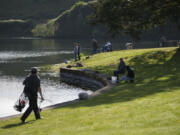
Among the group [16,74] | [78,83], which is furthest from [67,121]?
[16,74]

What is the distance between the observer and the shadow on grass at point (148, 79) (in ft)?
59.0

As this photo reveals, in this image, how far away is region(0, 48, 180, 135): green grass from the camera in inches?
432

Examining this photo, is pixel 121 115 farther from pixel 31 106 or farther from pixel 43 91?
pixel 43 91

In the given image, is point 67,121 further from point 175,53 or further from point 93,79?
point 175,53

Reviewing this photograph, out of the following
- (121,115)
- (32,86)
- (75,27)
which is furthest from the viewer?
(75,27)

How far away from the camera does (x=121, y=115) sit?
43.1 ft

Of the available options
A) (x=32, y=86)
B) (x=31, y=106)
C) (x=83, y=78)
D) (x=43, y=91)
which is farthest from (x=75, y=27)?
(x=32, y=86)

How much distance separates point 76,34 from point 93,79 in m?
145

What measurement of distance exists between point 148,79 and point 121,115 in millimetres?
11196

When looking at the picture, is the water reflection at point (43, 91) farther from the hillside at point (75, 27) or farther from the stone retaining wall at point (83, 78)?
the hillside at point (75, 27)

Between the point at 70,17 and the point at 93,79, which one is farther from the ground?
the point at 70,17

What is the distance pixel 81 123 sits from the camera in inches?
500

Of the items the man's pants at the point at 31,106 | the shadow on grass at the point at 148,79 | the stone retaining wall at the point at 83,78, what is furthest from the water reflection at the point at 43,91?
the man's pants at the point at 31,106

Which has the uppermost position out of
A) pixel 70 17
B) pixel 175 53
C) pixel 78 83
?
pixel 70 17
